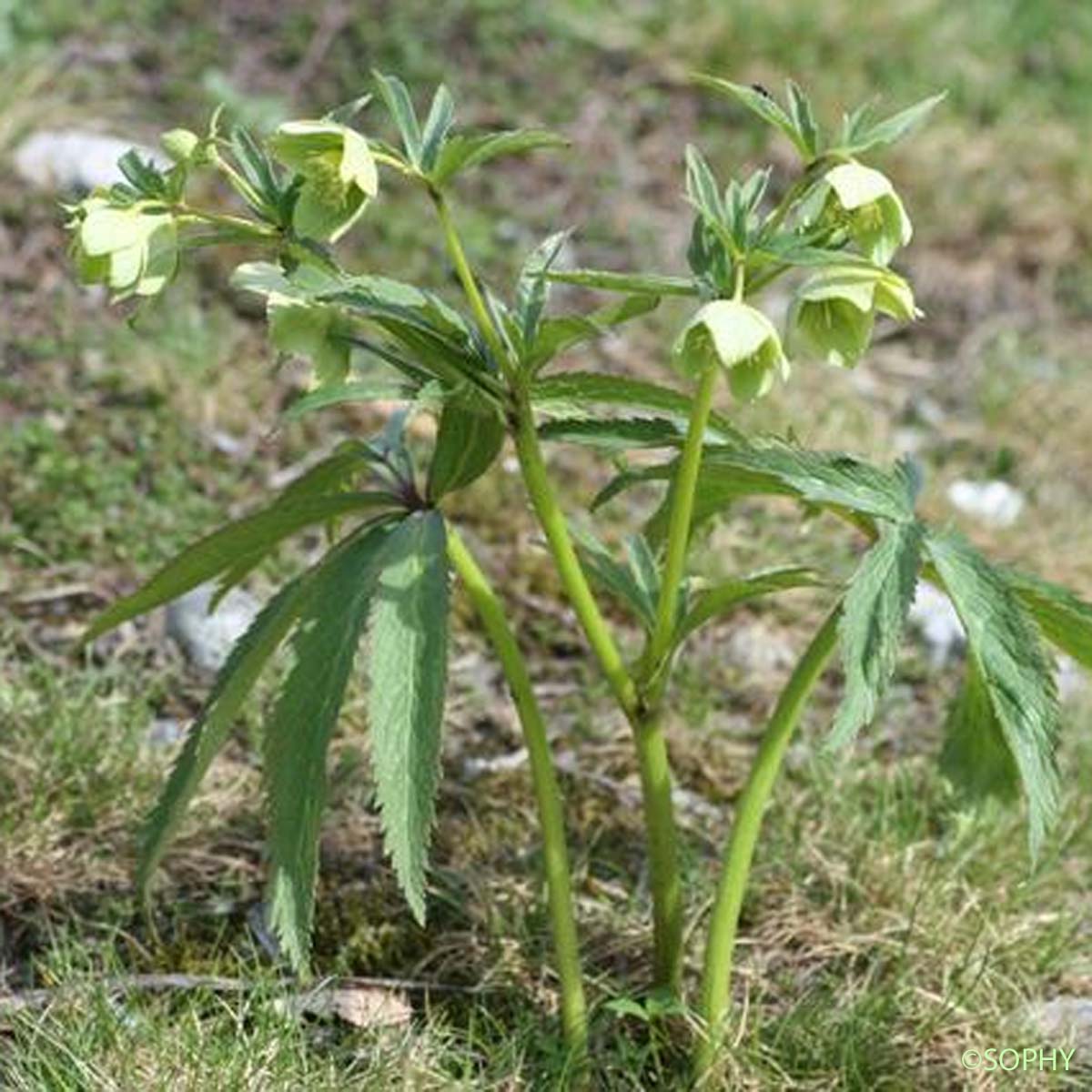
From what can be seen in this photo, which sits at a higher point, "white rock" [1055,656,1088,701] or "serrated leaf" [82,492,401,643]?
"serrated leaf" [82,492,401,643]

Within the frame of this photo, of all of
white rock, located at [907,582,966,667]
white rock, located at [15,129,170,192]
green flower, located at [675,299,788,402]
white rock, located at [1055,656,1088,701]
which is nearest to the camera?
green flower, located at [675,299,788,402]

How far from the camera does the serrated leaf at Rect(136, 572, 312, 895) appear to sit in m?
1.94

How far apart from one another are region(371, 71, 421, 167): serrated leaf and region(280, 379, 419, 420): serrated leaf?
0.62 ft

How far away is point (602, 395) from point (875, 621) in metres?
0.33

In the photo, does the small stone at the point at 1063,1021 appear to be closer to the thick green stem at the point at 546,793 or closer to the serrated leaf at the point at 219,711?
the thick green stem at the point at 546,793

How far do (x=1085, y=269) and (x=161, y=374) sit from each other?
1.84 metres

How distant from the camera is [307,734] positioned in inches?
72.7

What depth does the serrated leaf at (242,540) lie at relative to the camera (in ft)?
6.35

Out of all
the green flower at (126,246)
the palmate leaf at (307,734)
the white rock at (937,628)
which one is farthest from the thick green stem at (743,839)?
the white rock at (937,628)

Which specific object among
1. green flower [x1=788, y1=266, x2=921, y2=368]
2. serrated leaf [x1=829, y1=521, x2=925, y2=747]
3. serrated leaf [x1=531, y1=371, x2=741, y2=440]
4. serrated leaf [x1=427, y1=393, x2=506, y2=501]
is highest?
green flower [x1=788, y1=266, x2=921, y2=368]

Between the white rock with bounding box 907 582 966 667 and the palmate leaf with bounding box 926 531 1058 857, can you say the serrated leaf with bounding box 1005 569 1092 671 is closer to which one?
the palmate leaf with bounding box 926 531 1058 857

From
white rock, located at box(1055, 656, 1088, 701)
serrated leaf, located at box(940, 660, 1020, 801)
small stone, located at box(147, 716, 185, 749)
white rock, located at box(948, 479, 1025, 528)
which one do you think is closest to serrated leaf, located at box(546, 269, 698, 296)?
serrated leaf, located at box(940, 660, 1020, 801)

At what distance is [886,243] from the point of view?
1.73 metres

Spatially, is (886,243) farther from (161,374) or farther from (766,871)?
(161,374)
